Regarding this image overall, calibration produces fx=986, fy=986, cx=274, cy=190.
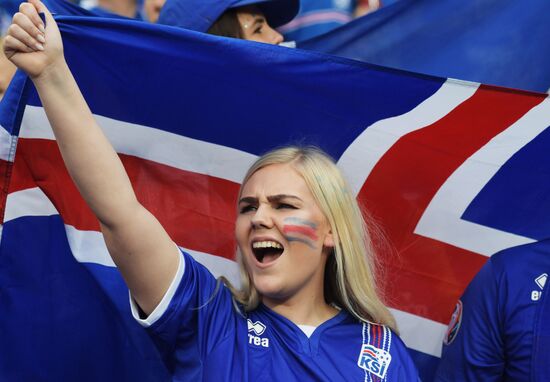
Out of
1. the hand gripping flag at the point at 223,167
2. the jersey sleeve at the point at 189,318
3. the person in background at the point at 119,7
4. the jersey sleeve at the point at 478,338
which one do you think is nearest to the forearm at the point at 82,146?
the jersey sleeve at the point at 189,318

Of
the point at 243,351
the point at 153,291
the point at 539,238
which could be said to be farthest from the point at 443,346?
the point at 153,291

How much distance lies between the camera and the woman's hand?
2.06 metres

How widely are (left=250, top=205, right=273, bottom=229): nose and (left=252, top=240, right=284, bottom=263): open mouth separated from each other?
41 millimetres

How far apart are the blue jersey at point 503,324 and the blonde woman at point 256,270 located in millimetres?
438

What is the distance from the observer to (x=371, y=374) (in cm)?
243

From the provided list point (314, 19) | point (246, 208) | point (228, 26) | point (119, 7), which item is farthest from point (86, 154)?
point (119, 7)

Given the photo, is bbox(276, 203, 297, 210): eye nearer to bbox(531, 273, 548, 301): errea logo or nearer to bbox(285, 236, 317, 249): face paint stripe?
bbox(285, 236, 317, 249): face paint stripe

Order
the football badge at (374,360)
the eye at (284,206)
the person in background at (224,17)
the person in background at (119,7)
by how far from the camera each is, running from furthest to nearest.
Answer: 1. the person in background at (119,7)
2. the person in background at (224,17)
3. the eye at (284,206)
4. the football badge at (374,360)

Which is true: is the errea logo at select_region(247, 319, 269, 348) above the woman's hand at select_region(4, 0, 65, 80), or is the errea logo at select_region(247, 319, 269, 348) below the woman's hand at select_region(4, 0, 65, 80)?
below

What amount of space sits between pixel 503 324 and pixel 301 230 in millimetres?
775

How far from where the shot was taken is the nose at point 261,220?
2502 millimetres

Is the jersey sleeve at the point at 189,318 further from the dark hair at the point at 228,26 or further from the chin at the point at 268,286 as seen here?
the dark hair at the point at 228,26

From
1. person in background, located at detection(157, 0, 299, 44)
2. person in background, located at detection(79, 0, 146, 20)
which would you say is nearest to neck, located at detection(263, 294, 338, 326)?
person in background, located at detection(157, 0, 299, 44)

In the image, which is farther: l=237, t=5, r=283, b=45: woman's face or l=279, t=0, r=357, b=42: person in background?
l=279, t=0, r=357, b=42: person in background
